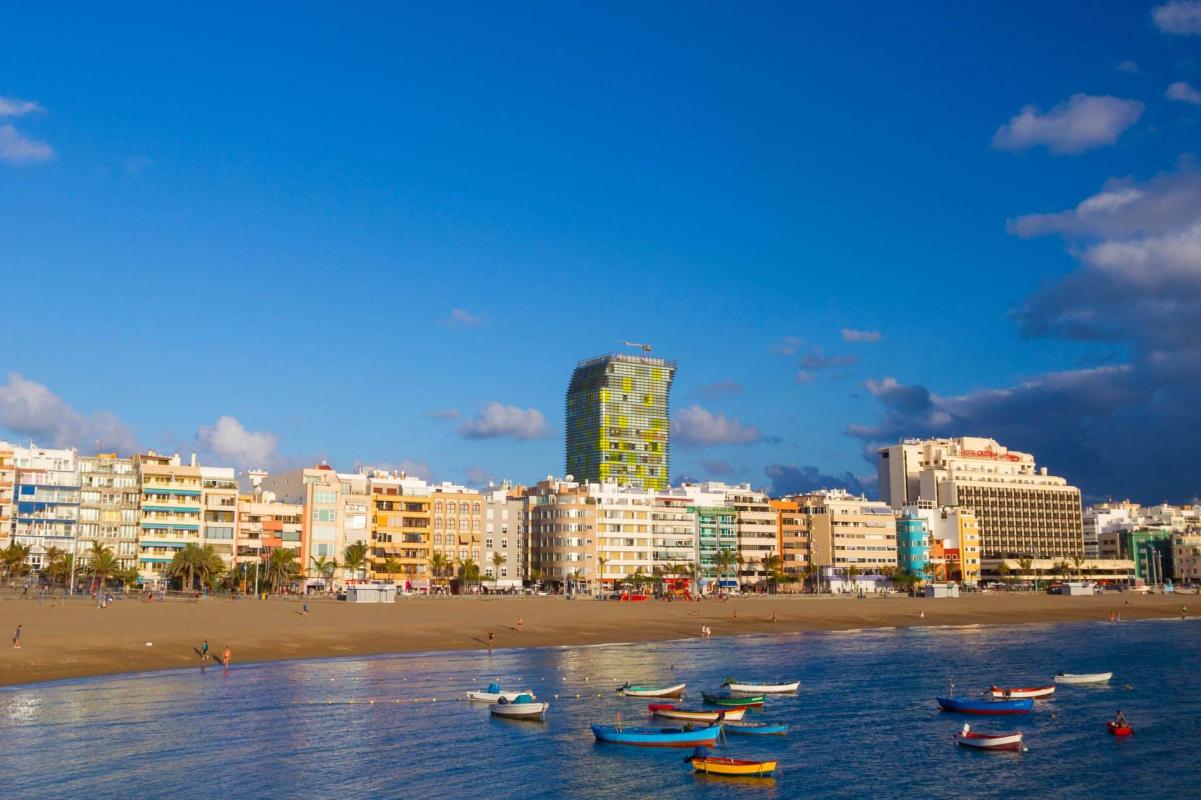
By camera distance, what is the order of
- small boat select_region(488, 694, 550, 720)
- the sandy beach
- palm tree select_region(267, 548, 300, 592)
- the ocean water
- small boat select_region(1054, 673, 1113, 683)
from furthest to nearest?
palm tree select_region(267, 548, 300, 592), the sandy beach, small boat select_region(1054, 673, 1113, 683), small boat select_region(488, 694, 550, 720), the ocean water

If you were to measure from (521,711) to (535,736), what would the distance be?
14.3 ft

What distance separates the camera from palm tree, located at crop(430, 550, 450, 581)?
170625mm

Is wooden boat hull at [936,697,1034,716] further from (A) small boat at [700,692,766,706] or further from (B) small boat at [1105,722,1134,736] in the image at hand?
(A) small boat at [700,692,766,706]

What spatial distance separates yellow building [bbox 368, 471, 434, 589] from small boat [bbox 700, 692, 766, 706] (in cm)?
10730

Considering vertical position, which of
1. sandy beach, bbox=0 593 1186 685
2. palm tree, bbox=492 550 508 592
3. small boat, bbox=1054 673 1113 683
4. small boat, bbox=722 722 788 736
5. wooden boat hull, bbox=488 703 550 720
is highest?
palm tree, bbox=492 550 508 592

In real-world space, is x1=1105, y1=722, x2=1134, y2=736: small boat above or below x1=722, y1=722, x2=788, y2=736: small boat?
below

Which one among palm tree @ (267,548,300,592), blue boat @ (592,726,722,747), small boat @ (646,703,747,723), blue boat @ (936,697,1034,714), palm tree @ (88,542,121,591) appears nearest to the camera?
blue boat @ (592,726,722,747)

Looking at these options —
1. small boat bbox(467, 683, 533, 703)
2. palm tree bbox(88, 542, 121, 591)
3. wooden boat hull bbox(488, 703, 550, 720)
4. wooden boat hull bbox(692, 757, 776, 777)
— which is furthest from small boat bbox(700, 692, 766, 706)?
palm tree bbox(88, 542, 121, 591)

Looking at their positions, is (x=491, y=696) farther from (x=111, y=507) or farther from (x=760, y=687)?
(x=111, y=507)

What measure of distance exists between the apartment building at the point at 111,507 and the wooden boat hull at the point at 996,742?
129640 mm

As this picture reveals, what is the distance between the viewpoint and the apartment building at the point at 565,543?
18462 centimetres

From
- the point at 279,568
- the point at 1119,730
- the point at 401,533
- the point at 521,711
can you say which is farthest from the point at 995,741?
the point at 401,533

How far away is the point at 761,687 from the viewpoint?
71500 millimetres

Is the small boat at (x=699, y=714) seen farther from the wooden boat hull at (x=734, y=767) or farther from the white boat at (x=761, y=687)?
the wooden boat hull at (x=734, y=767)
